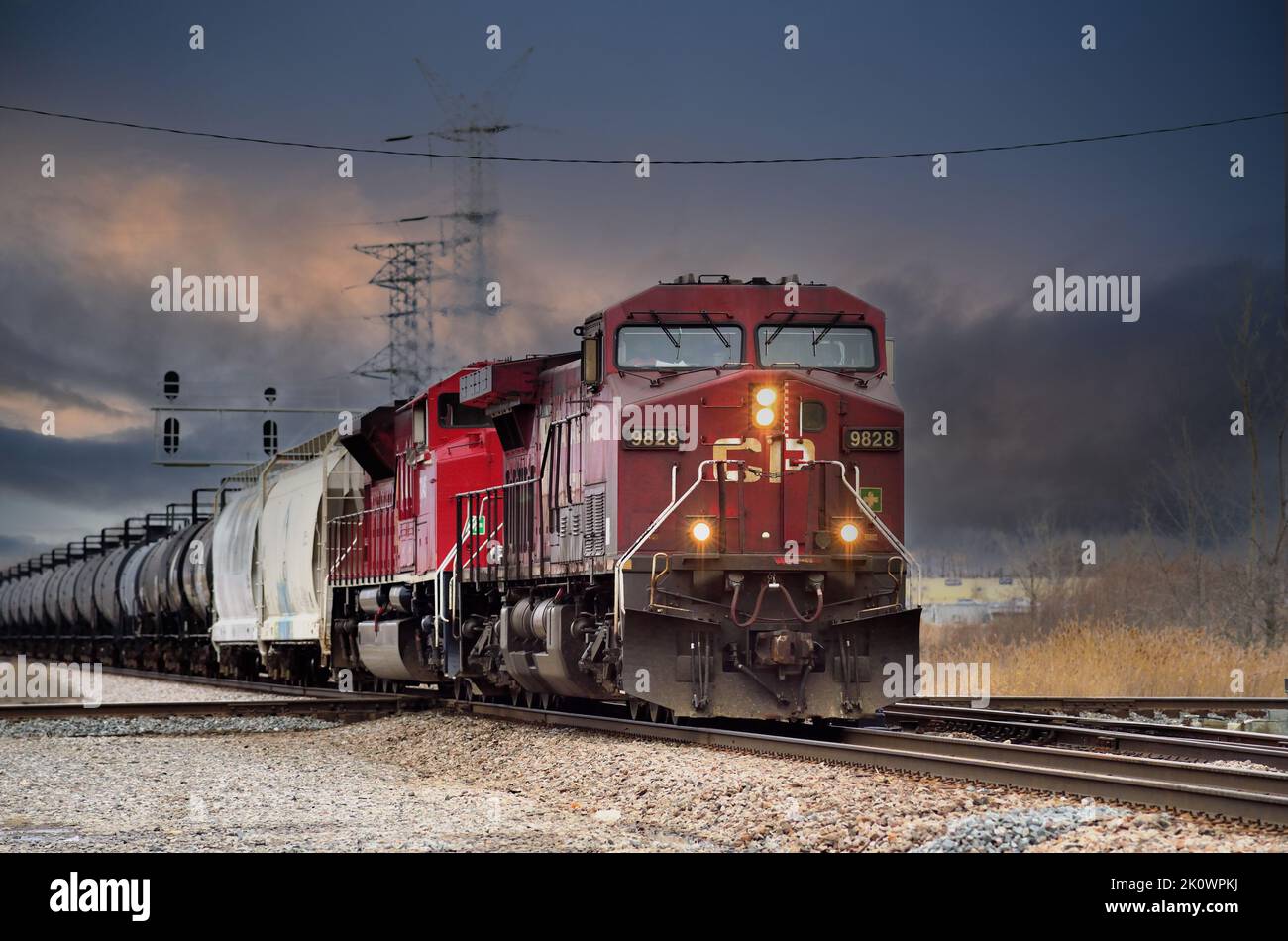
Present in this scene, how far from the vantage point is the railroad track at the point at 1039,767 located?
330 inches

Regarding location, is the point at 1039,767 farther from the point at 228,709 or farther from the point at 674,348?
the point at 228,709

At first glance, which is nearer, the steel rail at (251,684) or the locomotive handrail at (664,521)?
the locomotive handrail at (664,521)

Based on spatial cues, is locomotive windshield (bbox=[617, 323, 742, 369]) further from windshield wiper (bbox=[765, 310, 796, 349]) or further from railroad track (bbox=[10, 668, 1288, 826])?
railroad track (bbox=[10, 668, 1288, 826])

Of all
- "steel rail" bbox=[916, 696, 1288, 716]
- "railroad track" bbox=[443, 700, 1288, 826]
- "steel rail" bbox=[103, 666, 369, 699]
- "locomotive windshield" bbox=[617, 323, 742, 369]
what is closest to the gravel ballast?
"railroad track" bbox=[443, 700, 1288, 826]

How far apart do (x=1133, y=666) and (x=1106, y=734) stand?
7715 millimetres

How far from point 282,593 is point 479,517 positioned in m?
8.51

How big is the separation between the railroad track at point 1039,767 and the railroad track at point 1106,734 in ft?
3.14

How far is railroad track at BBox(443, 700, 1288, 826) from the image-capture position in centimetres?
838

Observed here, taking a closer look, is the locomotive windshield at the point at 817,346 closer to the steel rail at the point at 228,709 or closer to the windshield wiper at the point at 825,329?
the windshield wiper at the point at 825,329

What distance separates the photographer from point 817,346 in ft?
44.7

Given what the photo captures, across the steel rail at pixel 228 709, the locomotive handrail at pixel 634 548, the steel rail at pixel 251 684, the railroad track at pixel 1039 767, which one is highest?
the locomotive handrail at pixel 634 548

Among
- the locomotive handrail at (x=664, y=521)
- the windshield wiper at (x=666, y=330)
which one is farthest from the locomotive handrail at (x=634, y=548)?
the windshield wiper at (x=666, y=330)

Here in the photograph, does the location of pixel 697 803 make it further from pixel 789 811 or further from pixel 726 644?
pixel 726 644

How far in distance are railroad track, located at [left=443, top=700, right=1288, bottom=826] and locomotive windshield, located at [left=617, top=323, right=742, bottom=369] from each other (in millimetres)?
3231
